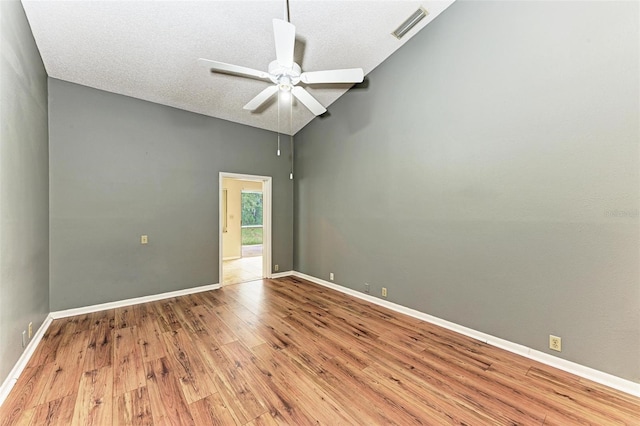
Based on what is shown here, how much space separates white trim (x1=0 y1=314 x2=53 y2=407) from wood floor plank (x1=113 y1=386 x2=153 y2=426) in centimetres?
84

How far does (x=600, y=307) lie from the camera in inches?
81.5

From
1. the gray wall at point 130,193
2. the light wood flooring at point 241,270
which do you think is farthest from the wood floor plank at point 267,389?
the light wood flooring at point 241,270

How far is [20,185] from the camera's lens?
227cm

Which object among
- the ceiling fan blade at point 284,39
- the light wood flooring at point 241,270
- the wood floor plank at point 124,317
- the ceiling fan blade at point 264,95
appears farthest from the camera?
the light wood flooring at point 241,270

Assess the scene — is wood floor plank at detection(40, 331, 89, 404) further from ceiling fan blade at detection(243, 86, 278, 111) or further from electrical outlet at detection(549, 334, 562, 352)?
electrical outlet at detection(549, 334, 562, 352)

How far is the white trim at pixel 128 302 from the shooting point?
332cm

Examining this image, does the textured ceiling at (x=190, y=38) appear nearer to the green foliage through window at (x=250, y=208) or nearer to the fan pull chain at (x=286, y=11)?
the fan pull chain at (x=286, y=11)

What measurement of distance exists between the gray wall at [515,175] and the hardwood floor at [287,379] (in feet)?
1.62

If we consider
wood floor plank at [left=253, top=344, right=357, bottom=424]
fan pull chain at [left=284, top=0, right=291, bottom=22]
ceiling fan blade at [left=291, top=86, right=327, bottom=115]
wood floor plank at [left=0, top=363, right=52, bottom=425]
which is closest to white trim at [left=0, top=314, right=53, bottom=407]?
wood floor plank at [left=0, top=363, right=52, bottom=425]

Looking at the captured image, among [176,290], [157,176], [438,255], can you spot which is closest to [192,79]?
[157,176]

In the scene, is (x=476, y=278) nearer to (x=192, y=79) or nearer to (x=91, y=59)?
(x=192, y=79)

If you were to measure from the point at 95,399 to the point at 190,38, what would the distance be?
3540 millimetres

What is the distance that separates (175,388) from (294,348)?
1.06 metres

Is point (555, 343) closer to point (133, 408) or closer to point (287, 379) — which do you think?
point (287, 379)
